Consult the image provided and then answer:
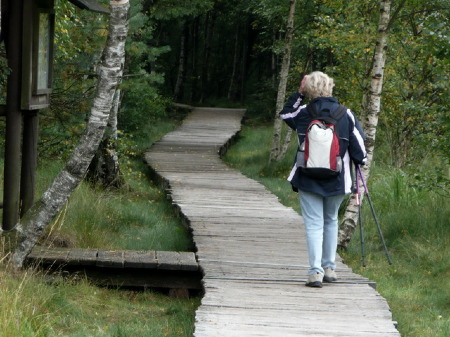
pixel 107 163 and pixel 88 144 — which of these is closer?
A: pixel 88 144

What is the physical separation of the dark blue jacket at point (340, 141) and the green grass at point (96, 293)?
150 cm

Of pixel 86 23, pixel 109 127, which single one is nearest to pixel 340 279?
pixel 109 127

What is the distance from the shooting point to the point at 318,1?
19656mm

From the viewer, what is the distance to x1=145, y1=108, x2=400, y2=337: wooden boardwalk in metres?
5.96


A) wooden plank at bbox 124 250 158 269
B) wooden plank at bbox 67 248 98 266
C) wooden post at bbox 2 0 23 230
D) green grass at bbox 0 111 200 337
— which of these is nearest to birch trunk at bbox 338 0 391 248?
green grass at bbox 0 111 200 337

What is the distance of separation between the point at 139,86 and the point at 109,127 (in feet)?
13.2

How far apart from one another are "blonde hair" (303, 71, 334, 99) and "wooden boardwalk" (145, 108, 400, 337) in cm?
165

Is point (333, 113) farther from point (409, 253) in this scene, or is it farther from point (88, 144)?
point (409, 253)

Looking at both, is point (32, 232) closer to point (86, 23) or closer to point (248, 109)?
point (86, 23)

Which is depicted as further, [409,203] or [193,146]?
[193,146]

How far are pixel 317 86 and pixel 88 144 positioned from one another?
2.01m

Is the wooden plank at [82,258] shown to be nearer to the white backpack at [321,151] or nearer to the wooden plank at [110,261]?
the wooden plank at [110,261]

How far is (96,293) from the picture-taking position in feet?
25.2

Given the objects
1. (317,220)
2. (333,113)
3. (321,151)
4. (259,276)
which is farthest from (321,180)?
(259,276)
